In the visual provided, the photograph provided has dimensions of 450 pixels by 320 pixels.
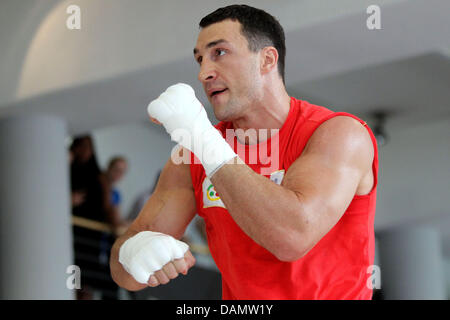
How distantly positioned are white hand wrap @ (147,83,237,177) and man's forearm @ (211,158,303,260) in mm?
52

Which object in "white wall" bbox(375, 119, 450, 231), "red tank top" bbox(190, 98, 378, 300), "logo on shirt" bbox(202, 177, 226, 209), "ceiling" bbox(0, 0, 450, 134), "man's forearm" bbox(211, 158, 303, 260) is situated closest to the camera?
"man's forearm" bbox(211, 158, 303, 260)

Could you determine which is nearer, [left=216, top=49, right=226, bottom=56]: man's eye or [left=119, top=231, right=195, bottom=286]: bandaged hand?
[left=119, top=231, right=195, bottom=286]: bandaged hand

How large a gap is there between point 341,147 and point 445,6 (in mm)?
1906

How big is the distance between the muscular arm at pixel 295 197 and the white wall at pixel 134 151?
237 inches

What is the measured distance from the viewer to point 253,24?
6.32ft

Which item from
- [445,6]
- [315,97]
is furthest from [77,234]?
[445,6]

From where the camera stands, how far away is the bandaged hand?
1614 millimetres
